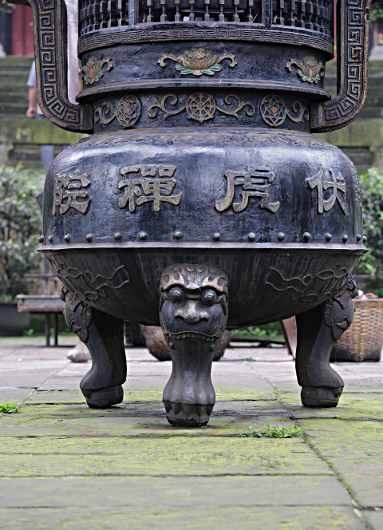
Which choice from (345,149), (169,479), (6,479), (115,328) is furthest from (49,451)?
(345,149)

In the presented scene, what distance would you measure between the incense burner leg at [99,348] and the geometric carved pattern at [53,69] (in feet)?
2.46

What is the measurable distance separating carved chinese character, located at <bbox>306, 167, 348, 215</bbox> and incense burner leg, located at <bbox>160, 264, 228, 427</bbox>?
474 mm

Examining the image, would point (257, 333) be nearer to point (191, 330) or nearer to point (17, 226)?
Result: point (17, 226)

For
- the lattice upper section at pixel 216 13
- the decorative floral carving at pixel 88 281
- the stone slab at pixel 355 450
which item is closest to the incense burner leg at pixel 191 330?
the decorative floral carving at pixel 88 281

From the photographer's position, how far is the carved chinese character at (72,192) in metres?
3.16

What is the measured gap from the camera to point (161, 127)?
3252 mm

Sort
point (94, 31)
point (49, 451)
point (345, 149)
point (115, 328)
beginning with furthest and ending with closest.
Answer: point (345, 149)
point (115, 328)
point (94, 31)
point (49, 451)

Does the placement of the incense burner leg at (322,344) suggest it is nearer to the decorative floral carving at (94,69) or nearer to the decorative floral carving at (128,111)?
the decorative floral carving at (128,111)

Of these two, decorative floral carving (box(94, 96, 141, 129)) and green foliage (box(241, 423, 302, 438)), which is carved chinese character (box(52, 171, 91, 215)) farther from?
green foliage (box(241, 423, 302, 438))

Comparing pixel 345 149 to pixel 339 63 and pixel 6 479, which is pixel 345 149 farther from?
pixel 6 479

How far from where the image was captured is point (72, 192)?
3205mm

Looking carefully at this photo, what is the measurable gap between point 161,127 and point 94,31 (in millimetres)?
543

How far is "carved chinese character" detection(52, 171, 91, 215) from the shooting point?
316 centimetres

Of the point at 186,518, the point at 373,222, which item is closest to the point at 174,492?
the point at 186,518
